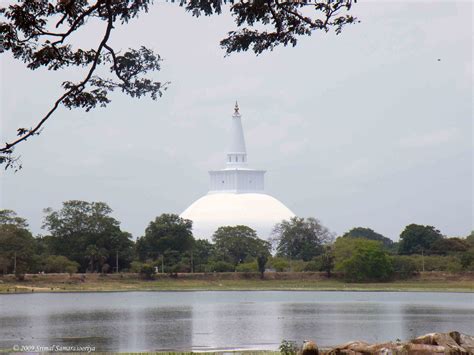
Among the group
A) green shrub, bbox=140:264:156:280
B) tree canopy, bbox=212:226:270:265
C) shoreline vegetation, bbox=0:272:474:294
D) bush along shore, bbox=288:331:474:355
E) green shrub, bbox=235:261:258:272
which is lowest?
bush along shore, bbox=288:331:474:355

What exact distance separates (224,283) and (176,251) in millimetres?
5504

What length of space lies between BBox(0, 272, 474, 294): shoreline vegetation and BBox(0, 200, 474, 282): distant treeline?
699 millimetres

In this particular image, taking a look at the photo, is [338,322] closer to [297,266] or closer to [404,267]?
[404,267]

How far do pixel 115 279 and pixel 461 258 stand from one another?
27.3 m

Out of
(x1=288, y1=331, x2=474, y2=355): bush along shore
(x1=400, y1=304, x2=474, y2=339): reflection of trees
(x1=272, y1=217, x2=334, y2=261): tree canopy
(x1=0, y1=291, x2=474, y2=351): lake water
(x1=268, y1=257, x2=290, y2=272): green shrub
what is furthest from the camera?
(x1=272, y1=217, x2=334, y2=261): tree canopy

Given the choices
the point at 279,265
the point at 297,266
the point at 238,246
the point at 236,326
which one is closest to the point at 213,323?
the point at 236,326

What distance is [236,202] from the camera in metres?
124

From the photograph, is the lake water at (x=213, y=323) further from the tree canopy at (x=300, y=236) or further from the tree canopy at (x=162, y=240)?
the tree canopy at (x=300, y=236)

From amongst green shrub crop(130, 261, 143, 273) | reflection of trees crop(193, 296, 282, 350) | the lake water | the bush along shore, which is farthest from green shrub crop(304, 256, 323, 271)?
the bush along shore

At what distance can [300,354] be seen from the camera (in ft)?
62.2

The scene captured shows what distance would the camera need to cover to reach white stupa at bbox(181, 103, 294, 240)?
4724 inches

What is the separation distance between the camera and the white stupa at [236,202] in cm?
12000

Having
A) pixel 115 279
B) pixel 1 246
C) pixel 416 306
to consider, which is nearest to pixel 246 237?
pixel 115 279

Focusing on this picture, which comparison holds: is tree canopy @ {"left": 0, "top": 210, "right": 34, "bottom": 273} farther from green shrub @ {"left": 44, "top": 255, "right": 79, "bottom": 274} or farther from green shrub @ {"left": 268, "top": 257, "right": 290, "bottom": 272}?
green shrub @ {"left": 268, "top": 257, "right": 290, "bottom": 272}
